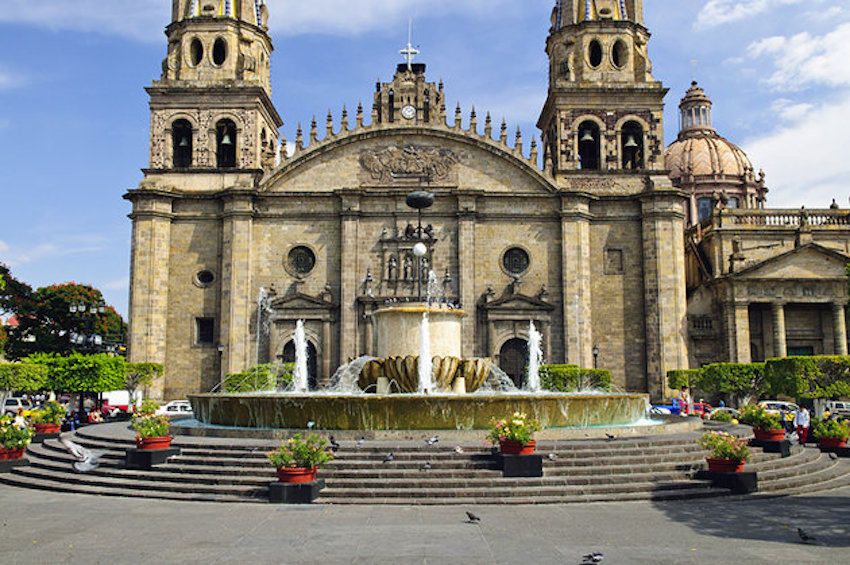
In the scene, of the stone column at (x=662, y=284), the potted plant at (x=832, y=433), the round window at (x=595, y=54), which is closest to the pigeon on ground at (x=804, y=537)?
the potted plant at (x=832, y=433)

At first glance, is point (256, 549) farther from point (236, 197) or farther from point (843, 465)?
point (236, 197)

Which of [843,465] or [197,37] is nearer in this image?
[843,465]

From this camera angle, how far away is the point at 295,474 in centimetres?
1245

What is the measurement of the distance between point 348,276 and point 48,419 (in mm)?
19690

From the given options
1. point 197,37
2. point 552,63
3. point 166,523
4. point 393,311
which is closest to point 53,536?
point 166,523

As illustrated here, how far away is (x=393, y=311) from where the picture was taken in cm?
2025

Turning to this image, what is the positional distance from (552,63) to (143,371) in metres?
28.9

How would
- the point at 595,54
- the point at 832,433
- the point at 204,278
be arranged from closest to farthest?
the point at 832,433, the point at 204,278, the point at 595,54

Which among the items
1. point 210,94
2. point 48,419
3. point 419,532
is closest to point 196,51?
point 210,94

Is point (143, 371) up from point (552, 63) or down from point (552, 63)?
down

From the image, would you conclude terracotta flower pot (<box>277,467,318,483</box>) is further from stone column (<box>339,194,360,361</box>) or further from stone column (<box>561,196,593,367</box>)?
stone column (<box>561,196,593,367</box>)

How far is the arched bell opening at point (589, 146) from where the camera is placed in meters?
41.5

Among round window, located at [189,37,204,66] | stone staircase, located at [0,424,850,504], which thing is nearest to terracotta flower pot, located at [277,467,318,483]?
stone staircase, located at [0,424,850,504]

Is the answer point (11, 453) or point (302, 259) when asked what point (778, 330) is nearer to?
point (302, 259)
